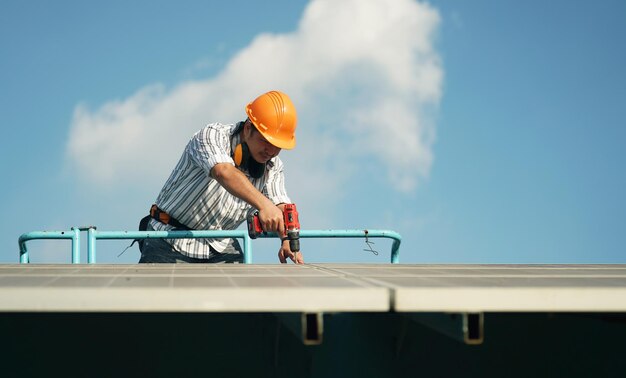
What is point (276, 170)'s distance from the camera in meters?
5.51

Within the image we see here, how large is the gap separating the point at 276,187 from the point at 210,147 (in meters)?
0.82

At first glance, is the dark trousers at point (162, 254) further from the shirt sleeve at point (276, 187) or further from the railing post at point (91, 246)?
the shirt sleeve at point (276, 187)

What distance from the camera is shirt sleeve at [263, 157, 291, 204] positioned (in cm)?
536

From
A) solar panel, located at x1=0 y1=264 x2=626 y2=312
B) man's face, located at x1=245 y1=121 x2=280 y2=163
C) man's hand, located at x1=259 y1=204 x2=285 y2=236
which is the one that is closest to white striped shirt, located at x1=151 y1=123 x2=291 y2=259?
man's face, located at x1=245 y1=121 x2=280 y2=163

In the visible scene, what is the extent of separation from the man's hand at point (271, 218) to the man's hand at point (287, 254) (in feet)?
1.16

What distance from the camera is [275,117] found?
17.1 feet
